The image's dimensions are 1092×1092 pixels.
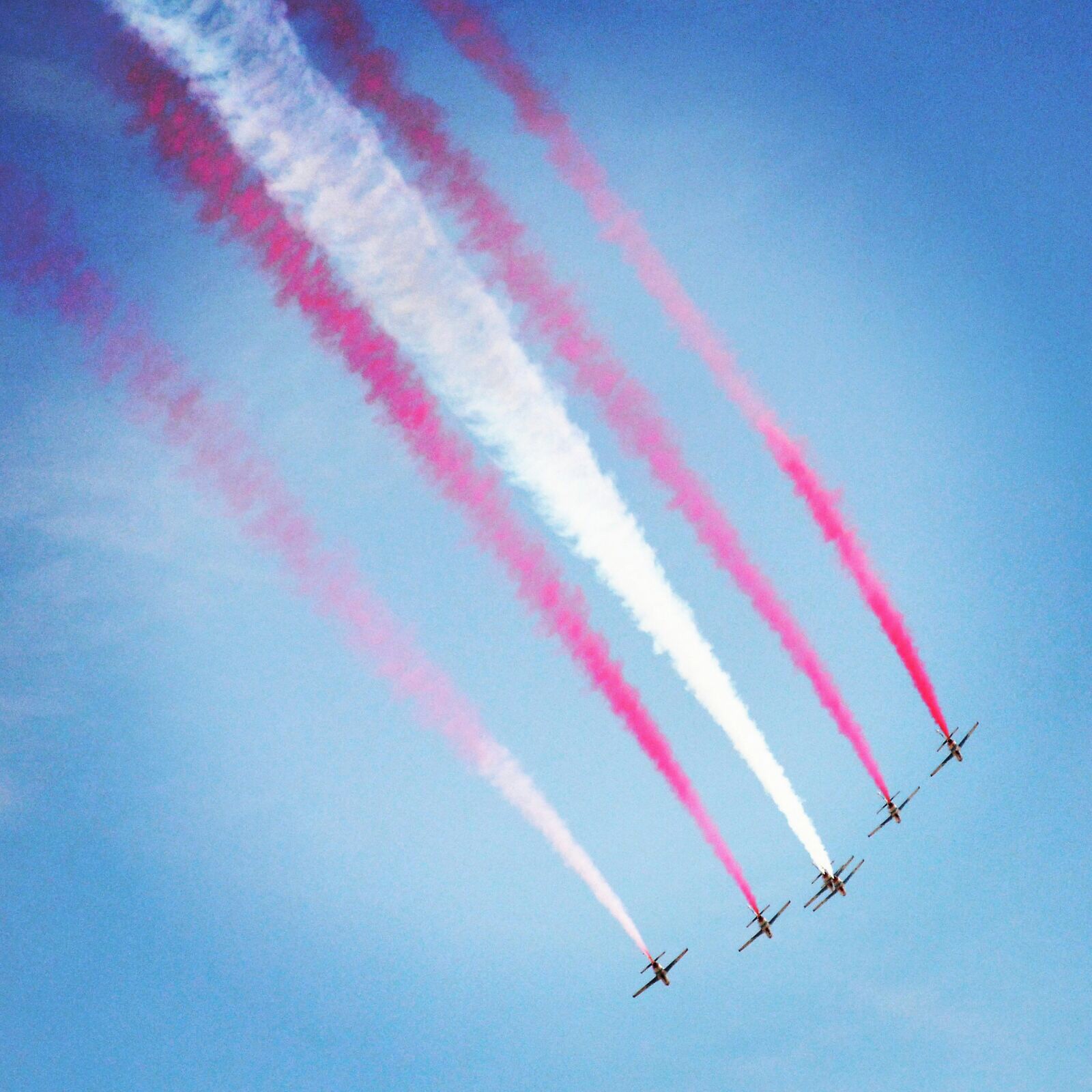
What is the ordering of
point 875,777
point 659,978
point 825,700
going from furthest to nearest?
point 659,978
point 875,777
point 825,700

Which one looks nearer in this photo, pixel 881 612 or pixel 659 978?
pixel 881 612

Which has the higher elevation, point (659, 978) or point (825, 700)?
point (825, 700)

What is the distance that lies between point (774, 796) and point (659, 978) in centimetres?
786

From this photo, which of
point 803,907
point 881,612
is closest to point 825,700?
point 881,612

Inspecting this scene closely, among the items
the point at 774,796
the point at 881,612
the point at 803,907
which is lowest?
the point at 803,907

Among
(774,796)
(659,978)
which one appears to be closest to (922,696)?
(774,796)

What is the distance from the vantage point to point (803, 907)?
30078mm

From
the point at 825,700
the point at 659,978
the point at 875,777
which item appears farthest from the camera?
the point at 659,978

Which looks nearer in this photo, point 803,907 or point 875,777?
point 875,777

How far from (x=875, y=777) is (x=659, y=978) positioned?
924 centimetres

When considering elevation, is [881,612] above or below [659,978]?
above

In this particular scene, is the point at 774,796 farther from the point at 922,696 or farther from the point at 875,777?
the point at 922,696

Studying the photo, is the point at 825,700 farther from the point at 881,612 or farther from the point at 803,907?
the point at 803,907

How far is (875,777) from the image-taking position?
27438 millimetres
